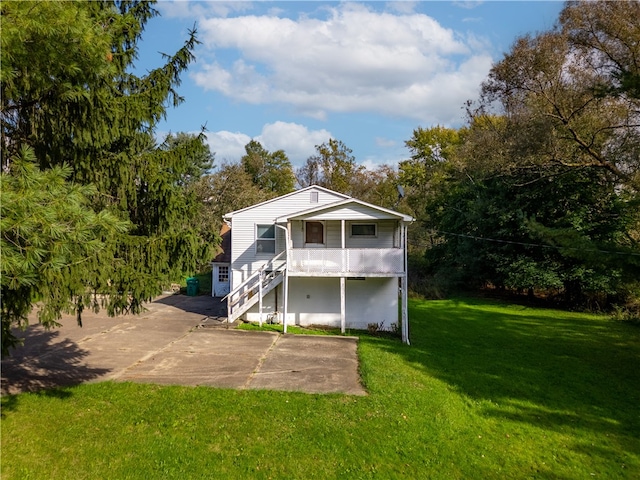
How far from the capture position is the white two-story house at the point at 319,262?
14.9 m

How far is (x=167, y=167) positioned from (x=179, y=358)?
6.69 metres

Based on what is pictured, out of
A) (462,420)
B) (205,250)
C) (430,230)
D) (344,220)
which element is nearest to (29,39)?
(205,250)

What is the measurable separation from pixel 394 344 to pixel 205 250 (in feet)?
31.4

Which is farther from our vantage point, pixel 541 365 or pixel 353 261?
pixel 353 261

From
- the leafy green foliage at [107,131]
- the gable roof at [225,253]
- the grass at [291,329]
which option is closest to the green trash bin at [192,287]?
the gable roof at [225,253]

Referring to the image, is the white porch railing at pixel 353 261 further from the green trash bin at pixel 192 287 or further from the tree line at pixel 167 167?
the green trash bin at pixel 192 287

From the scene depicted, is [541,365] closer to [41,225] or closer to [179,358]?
[179,358]

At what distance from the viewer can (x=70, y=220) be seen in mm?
3508

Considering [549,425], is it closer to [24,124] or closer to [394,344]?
[394,344]

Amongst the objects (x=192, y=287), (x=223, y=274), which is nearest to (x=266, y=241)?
(x=223, y=274)

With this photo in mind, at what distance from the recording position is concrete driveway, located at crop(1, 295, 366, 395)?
9.33 meters

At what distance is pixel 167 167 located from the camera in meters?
6.67

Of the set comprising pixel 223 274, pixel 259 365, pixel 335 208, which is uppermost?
pixel 335 208

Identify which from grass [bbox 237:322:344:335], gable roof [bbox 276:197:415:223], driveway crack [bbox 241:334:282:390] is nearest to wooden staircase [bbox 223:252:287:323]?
grass [bbox 237:322:344:335]
